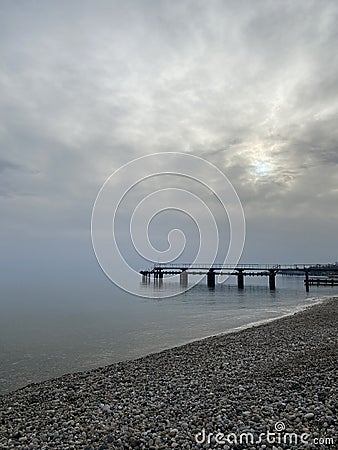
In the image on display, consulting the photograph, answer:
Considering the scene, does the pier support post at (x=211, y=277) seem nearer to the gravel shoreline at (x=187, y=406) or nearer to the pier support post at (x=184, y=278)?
the pier support post at (x=184, y=278)

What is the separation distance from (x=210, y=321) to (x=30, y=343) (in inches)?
527

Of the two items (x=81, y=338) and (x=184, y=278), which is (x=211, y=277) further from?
(x=81, y=338)

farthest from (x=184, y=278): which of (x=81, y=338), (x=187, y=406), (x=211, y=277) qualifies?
(x=187, y=406)

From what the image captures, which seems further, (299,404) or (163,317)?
(163,317)

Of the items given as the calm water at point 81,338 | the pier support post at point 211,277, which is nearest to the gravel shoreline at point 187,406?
the calm water at point 81,338

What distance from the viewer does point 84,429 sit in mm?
6570

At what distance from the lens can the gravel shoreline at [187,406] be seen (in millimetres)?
5938

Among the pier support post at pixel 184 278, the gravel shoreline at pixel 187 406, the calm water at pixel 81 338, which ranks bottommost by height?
the calm water at pixel 81 338

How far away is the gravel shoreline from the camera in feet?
19.5

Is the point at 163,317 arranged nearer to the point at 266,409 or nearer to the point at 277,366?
the point at 277,366

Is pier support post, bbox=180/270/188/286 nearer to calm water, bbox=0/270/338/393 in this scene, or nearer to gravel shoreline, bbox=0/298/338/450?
calm water, bbox=0/270/338/393

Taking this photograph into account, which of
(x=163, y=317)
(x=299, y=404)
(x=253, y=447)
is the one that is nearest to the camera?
(x=253, y=447)

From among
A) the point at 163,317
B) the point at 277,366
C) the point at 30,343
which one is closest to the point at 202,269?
the point at 163,317

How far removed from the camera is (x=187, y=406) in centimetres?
752
